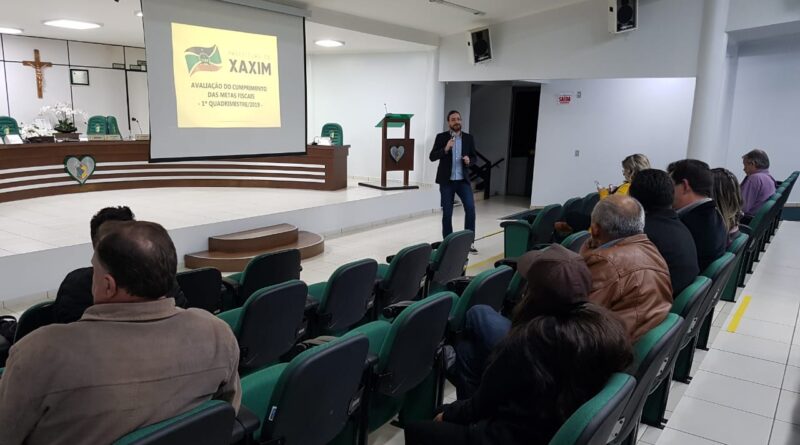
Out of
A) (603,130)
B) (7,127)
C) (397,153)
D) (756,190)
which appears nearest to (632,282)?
(756,190)

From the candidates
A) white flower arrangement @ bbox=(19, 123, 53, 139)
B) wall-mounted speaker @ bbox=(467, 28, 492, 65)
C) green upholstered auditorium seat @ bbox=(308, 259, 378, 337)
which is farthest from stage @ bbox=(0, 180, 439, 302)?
green upholstered auditorium seat @ bbox=(308, 259, 378, 337)

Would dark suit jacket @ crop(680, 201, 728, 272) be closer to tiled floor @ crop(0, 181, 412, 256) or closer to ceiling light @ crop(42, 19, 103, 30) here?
tiled floor @ crop(0, 181, 412, 256)

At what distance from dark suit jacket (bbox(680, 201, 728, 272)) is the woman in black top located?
1823 mm

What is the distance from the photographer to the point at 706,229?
119 inches

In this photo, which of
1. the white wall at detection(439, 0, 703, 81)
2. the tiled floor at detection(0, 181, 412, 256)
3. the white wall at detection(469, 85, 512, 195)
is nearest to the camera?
the tiled floor at detection(0, 181, 412, 256)

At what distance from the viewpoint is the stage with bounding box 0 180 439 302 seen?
4547mm

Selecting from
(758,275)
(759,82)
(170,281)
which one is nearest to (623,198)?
(170,281)

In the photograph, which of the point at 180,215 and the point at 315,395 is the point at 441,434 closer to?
the point at 315,395

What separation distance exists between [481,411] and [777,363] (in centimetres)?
288

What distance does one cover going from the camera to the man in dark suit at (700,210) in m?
3.01

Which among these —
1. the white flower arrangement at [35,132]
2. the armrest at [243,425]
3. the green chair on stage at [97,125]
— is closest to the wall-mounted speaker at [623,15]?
the armrest at [243,425]

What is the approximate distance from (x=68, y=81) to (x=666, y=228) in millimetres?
11917

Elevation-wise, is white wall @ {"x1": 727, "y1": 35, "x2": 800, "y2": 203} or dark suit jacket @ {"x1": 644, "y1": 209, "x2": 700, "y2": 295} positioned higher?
white wall @ {"x1": 727, "y1": 35, "x2": 800, "y2": 203}

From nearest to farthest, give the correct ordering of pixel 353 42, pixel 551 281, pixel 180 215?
pixel 551 281 < pixel 180 215 < pixel 353 42
